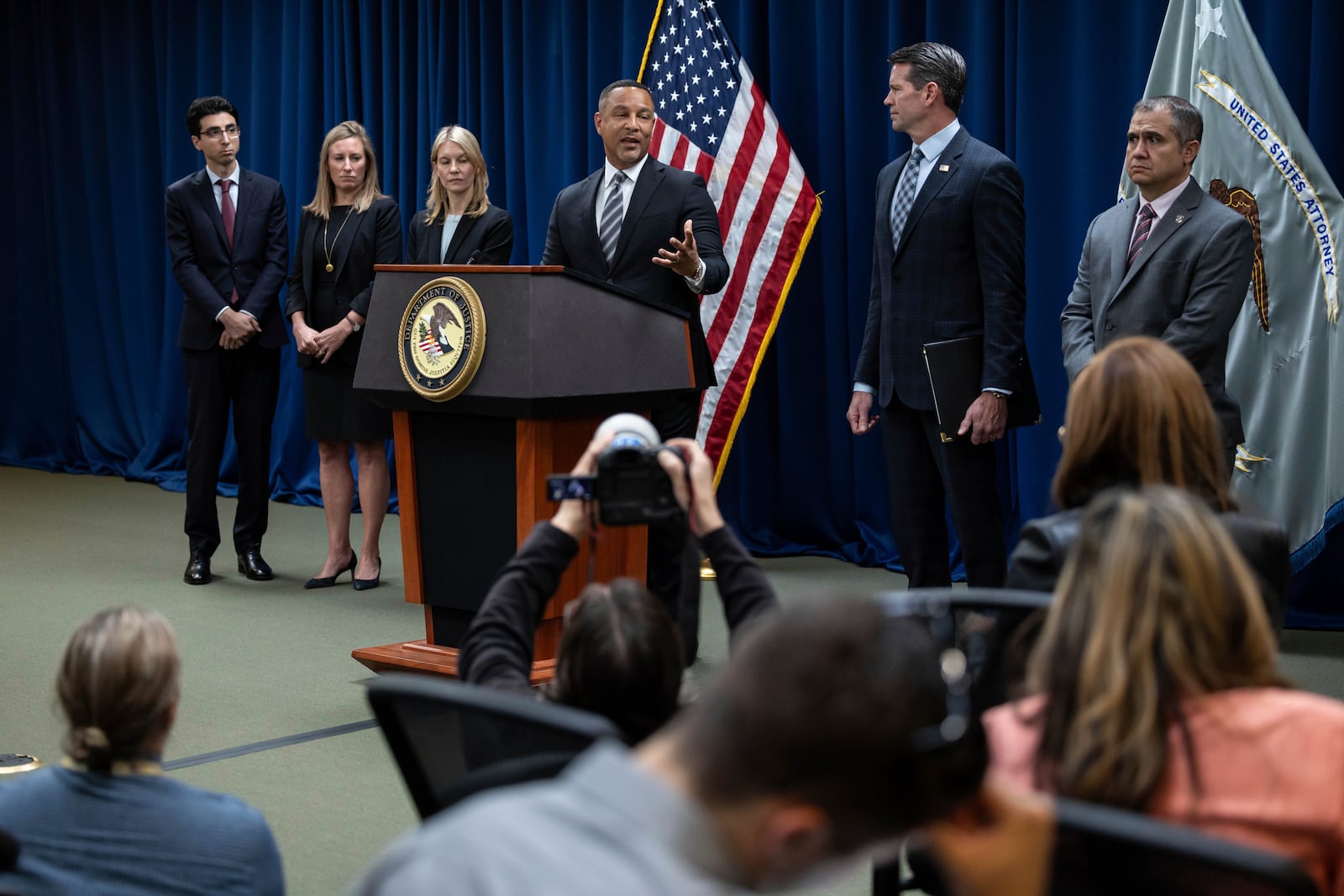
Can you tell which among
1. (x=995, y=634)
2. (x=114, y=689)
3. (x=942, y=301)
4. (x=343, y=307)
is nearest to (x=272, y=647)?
(x=343, y=307)

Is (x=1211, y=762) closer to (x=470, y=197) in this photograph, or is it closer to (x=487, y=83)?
(x=470, y=197)

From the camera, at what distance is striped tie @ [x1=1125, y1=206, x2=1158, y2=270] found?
3.58 metres

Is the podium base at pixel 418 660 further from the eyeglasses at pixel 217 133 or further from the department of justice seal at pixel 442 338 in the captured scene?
the eyeglasses at pixel 217 133

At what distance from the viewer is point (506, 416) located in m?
3.11

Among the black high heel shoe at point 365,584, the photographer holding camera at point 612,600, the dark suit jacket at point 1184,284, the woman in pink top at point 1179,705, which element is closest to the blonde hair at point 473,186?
the black high heel shoe at point 365,584

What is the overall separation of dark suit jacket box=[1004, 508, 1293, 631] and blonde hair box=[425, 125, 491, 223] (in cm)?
321

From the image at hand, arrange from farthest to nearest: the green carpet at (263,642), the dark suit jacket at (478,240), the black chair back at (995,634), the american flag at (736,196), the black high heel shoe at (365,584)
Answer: the american flag at (736,196) → the black high heel shoe at (365,584) → the dark suit jacket at (478,240) → the green carpet at (263,642) → the black chair back at (995,634)

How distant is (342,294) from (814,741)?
14.3 ft

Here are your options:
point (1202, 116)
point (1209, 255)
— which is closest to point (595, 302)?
point (1209, 255)

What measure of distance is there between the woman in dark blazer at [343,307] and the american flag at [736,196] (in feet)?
3.50

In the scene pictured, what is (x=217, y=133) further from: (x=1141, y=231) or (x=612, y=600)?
(x=612, y=600)

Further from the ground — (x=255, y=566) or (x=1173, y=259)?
(x=1173, y=259)

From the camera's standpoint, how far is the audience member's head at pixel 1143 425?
5.28 ft

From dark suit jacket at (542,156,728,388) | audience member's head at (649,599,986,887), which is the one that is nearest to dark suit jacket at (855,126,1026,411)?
dark suit jacket at (542,156,728,388)
